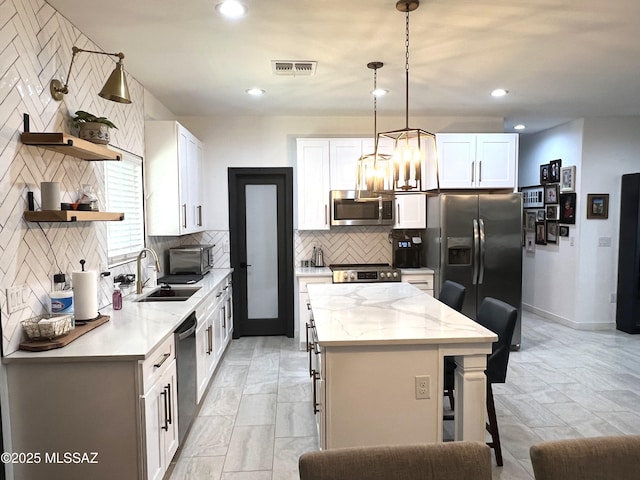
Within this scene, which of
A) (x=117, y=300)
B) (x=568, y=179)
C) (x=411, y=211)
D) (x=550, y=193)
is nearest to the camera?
(x=117, y=300)

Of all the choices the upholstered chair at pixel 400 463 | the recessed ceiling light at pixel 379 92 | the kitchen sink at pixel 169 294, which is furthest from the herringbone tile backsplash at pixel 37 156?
the recessed ceiling light at pixel 379 92

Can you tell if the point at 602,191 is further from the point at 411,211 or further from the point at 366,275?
the point at 366,275

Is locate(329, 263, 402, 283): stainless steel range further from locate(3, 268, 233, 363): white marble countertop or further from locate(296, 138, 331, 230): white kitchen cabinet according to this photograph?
locate(3, 268, 233, 363): white marble countertop

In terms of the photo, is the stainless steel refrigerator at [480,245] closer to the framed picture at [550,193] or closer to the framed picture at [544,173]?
the framed picture at [550,193]

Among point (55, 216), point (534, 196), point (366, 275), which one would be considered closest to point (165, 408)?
point (55, 216)

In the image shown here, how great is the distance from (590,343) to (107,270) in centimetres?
525

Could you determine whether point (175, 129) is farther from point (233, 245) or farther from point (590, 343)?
point (590, 343)

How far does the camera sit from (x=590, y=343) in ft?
16.6

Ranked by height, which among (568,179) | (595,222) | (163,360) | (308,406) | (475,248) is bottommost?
(308,406)

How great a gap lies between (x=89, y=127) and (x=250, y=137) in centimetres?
280

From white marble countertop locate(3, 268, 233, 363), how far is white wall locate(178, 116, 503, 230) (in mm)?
2132

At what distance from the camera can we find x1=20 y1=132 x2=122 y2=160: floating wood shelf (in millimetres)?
2129

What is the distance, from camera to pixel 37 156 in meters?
2.28

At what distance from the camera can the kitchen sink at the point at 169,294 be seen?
11.3 feet
